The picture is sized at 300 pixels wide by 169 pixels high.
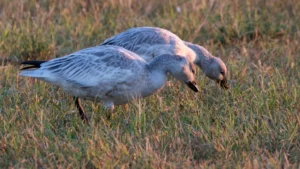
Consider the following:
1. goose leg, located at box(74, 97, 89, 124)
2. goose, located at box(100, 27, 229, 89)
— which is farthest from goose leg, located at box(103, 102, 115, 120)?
goose, located at box(100, 27, 229, 89)

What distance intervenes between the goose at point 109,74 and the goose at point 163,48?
106 centimetres

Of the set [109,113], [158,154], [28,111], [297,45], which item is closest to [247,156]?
[158,154]

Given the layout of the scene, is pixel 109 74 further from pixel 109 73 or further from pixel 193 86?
pixel 193 86

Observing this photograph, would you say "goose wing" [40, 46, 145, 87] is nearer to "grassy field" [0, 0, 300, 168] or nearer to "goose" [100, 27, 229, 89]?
"grassy field" [0, 0, 300, 168]

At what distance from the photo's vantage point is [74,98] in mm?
6602

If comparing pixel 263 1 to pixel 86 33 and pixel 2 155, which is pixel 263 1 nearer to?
pixel 86 33

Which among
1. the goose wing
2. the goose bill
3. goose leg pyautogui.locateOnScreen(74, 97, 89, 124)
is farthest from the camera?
the goose bill

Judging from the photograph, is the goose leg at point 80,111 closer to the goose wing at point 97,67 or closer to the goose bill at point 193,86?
the goose wing at point 97,67

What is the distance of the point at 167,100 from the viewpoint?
6969 mm

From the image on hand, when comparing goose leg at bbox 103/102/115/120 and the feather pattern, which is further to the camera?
goose leg at bbox 103/102/115/120

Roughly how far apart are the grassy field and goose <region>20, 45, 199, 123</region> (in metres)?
0.17

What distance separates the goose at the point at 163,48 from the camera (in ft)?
25.1

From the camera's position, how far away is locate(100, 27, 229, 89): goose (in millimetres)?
7660

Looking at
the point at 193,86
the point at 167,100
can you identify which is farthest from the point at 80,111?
the point at 193,86
